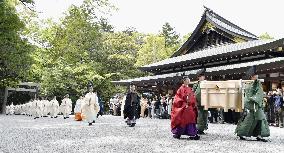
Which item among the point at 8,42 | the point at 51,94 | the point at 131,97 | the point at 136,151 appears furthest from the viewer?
the point at 51,94

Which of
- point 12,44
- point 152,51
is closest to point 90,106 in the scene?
point 12,44

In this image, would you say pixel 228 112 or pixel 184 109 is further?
pixel 228 112

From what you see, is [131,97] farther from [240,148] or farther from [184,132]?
[240,148]

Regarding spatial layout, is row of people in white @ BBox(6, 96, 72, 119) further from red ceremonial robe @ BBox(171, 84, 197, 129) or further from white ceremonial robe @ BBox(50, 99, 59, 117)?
red ceremonial robe @ BBox(171, 84, 197, 129)

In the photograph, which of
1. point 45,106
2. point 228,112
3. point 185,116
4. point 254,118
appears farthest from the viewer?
point 45,106

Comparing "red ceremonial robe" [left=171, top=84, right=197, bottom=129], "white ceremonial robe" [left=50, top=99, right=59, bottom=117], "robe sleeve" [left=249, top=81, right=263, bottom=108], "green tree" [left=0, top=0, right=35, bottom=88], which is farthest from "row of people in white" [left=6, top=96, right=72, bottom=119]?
"robe sleeve" [left=249, top=81, right=263, bottom=108]

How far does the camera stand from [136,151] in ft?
25.1

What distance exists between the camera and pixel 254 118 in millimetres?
10352

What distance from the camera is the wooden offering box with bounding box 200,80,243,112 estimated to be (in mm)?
10750

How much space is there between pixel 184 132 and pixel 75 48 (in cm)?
3076

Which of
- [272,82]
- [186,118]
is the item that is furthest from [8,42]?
[186,118]

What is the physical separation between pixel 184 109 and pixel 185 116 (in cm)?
18

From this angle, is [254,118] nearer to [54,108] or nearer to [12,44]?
[12,44]

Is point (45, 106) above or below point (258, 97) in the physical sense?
below
